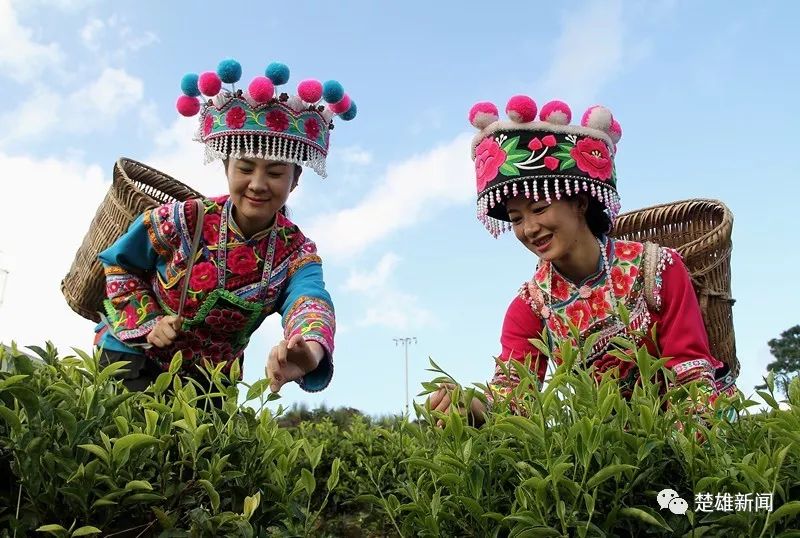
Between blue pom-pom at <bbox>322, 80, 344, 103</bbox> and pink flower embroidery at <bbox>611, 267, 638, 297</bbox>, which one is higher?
blue pom-pom at <bbox>322, 80, 344, 103</bbox>

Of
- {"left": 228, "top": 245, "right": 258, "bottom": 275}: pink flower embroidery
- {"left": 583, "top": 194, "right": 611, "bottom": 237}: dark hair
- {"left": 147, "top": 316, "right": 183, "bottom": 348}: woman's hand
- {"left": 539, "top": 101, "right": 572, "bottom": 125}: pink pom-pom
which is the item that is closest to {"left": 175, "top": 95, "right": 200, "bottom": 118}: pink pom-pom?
{"left": 228, "top": 245, "right": 258, "bottom": 275}: pink flower embroidery

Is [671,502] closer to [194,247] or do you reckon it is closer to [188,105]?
[194,247]

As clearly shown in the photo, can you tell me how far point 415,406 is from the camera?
1515mm

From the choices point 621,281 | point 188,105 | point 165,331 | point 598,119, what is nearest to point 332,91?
point 188,105

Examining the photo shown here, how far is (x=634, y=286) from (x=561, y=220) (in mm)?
417

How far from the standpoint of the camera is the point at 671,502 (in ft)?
4.16

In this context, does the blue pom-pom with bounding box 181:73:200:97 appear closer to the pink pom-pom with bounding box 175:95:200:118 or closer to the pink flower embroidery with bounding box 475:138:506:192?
the pink pom-pom with bounding box 175:95:200:118

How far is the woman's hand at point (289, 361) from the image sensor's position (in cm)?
235

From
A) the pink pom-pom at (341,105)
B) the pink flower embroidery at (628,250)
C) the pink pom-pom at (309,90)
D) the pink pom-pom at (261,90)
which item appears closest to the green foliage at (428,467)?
the pink flower embroidery at (628,250)

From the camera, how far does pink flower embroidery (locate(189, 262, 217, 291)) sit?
3.43m

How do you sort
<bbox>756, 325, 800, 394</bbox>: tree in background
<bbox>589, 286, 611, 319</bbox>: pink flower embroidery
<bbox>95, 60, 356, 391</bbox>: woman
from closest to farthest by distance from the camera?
<bbox>589, 286, 611, 319</bbox>: pink flower embroidery → <bbox>95, 60, 356, 391</bbox>: woman → <bbox>756, 325, 800, 394</bbox>: tree in background

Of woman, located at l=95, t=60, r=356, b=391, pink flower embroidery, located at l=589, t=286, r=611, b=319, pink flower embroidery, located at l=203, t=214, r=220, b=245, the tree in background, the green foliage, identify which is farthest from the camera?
the tree in background

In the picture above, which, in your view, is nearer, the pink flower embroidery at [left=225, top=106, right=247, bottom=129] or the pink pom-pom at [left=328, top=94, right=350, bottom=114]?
the pink flower embroidery at [left=225, top=106, right=247, bottom=129]

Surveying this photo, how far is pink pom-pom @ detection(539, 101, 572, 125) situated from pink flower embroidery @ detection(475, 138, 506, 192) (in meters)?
0.23
